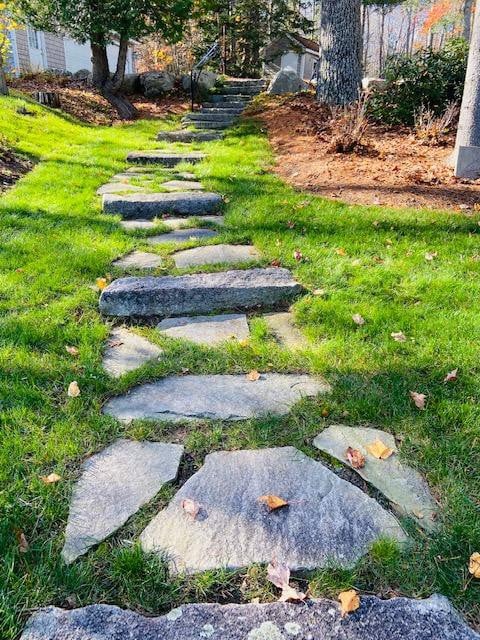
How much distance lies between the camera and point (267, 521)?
54.1 inches

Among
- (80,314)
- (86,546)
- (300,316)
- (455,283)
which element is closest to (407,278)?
(455,283)

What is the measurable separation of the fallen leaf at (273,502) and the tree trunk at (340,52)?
7.07 m

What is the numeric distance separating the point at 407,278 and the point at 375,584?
1963mm

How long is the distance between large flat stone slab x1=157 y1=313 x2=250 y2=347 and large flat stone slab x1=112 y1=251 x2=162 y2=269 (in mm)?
645

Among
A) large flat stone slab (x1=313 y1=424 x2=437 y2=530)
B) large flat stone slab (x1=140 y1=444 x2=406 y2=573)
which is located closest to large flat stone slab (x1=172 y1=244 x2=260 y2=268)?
large flat stone slab (x1=313 y1=424 x2=437 y2=530)

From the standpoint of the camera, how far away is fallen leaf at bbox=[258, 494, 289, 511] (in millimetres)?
1410

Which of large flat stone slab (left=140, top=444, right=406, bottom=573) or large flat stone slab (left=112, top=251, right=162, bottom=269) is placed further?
large flat stone slab (left=112, top=251, right=162, bottom=269)

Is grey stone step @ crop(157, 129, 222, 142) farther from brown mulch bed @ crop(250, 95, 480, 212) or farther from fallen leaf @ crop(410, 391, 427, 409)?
fallen leaf @ crop(410, 391, 427, 409)

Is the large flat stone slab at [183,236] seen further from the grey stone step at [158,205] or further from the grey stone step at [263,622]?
the grey stone step at [263,622]

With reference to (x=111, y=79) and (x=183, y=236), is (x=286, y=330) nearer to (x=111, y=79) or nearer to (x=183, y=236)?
(x=183, y=236)

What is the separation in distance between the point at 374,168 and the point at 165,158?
2436 mm

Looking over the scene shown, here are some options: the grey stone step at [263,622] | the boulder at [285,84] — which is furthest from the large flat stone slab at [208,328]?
the boulder at [285,84]

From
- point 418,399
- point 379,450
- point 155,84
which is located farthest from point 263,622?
point 155,84

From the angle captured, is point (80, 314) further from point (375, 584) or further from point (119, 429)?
point (375, 584)
